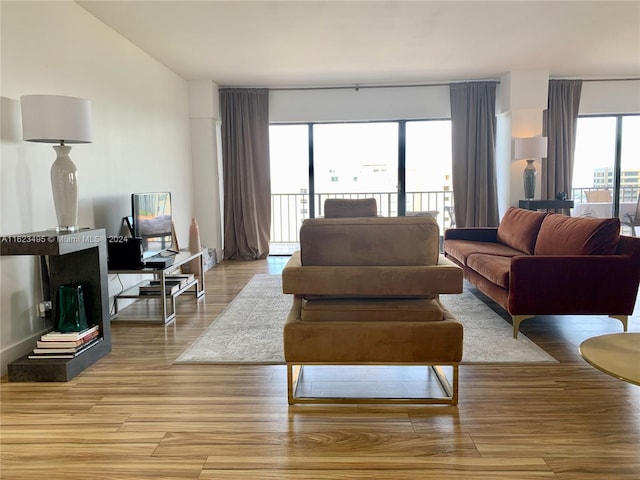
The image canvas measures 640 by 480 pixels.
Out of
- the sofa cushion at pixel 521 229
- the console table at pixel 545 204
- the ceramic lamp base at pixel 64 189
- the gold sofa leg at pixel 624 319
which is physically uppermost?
the ceramic lamp base at pixel 64 189

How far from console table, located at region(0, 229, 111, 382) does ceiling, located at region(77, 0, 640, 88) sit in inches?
77.6

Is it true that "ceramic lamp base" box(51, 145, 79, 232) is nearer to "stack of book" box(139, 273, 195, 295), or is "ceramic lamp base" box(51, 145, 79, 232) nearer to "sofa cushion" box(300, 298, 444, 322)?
"stack of book" box(139, 273, 195, 295)

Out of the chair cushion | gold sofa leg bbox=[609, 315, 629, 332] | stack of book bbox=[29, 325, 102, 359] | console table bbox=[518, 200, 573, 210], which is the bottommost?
gold sofa leg bbox=[609, 315, 629, 332]

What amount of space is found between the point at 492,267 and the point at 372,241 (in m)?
1.74

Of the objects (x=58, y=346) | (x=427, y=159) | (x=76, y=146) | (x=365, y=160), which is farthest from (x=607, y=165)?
(x=58, y=346)

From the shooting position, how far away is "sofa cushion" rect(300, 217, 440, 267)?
227 cm

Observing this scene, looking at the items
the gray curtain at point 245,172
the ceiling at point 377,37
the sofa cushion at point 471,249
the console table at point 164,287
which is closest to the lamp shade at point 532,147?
the ceiling at point 377,37

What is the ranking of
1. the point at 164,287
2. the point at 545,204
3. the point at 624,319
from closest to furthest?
the point at 624,319 < the point at 164,287 < the point at 545,204

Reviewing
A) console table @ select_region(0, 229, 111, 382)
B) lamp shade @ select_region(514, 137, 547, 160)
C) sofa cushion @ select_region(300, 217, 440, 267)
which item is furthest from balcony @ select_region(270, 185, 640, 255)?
sofa cushion @ select_region(300, 217, 440, 267)

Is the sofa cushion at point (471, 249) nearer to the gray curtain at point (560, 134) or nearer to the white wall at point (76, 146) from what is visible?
the gray curtain at point (560, 134)

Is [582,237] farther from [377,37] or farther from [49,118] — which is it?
[49,118]

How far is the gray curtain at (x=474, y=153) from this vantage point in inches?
256

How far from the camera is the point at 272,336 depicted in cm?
332

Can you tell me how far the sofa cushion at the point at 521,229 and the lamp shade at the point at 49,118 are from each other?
3.79 metres
